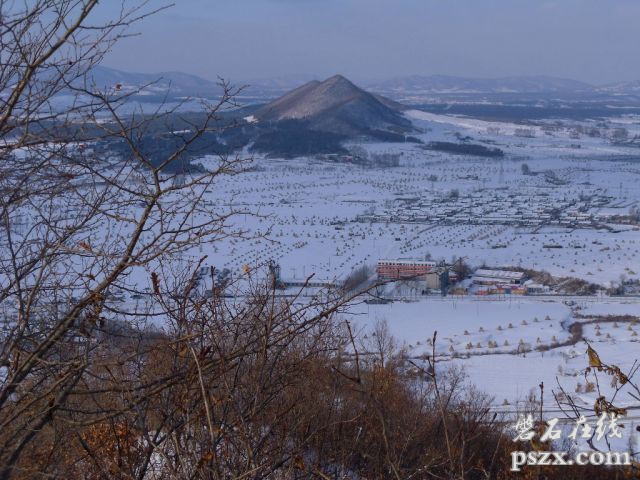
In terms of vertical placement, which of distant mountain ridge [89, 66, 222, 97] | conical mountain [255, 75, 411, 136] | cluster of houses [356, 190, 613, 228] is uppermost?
distant mountain ridge [89, 66, 222, 97]

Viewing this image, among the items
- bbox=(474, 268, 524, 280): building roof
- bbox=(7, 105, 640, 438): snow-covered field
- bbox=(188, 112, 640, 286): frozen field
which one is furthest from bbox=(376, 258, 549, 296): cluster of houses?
bbox=(188, 112, 640, 286): frozen field

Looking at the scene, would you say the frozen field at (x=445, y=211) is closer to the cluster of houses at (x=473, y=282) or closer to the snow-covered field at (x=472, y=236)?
the snow-covered field at (x=472, y=236)

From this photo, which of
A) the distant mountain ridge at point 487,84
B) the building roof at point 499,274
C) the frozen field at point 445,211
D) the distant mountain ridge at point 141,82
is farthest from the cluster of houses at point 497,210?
the distant mountain ridge at point 487,84

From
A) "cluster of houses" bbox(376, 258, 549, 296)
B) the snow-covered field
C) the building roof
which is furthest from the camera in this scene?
the building roof

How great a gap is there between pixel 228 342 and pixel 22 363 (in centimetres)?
48

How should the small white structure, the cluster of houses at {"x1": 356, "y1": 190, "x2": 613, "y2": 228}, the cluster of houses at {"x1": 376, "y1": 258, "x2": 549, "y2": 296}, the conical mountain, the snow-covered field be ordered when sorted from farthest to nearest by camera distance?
the conical mountain → the cluster of houses at {"x1": 356, "y1": 190, "x2": 613, "y2": 228} → the small white structure → the cluster of houses at {"x1": 376, "y1": 258, "x2": 549, "y2": 296} → the snow-covered field

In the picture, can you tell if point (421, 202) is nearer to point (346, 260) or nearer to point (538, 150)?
point (346, 260)

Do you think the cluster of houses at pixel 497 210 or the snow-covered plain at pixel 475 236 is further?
the cluster of houses at pixel 497 210

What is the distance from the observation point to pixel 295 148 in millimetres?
31453

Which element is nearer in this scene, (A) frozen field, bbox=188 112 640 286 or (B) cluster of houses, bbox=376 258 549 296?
(B) cluster of houses, bbox=376 258 549 296

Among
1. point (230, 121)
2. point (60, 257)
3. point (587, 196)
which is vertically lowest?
point (587, 196)

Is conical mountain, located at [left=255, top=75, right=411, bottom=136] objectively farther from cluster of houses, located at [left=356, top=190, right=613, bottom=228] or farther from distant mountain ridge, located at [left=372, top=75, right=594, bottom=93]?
distant mountain ridge, located at [left=372, top=75, right=594, bottom=93]

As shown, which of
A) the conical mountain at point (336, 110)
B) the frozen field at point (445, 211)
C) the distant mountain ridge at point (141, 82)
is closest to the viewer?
the distant mountain ridge at point (141, 82)

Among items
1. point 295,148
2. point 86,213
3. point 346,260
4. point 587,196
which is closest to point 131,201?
point 86,213
